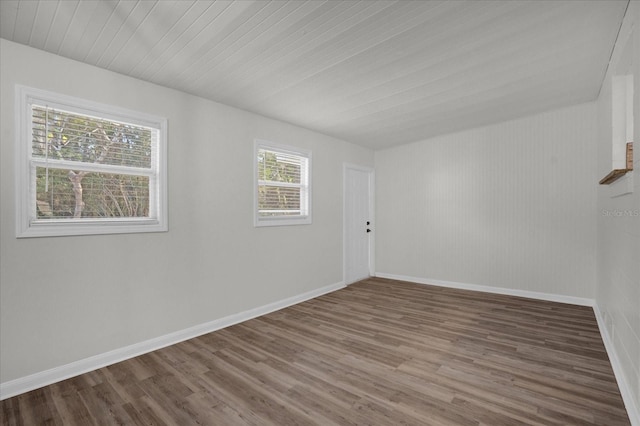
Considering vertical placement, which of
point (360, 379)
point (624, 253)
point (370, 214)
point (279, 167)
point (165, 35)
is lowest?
point (360, 379)

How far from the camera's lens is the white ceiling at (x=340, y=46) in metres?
1.96

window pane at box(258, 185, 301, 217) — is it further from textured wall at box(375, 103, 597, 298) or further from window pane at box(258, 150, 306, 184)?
textured wall at box(375, 103, 597, 298)

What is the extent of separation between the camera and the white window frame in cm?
231

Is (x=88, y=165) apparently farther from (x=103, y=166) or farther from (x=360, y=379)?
(x=360, y=379)

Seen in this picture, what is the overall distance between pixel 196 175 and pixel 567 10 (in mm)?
3412

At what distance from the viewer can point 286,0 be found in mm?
1837

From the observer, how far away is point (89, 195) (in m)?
2.67

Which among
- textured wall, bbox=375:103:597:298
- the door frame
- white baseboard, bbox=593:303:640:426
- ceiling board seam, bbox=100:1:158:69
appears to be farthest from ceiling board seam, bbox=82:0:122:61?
textured wall, bbox=375:103:597:298

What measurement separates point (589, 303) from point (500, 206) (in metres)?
1.68

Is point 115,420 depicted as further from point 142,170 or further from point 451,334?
point 451,334

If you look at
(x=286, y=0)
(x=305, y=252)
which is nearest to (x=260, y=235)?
(x=305, y=252)

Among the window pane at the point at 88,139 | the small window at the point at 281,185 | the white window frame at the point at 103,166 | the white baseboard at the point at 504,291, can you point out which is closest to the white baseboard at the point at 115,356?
the white window frame at the point at 103,166

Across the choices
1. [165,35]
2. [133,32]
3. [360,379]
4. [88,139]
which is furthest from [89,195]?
[360,379]

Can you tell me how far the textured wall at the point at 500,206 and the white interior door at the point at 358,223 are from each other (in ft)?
0.87
